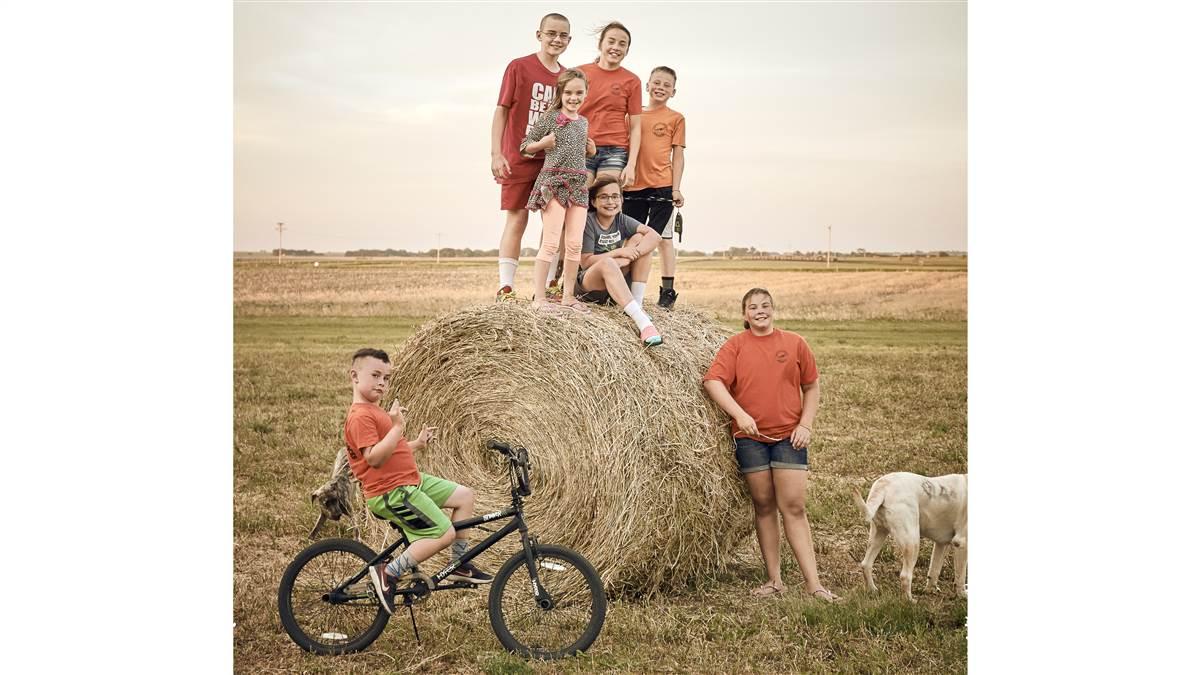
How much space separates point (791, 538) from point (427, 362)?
1702 millimetres

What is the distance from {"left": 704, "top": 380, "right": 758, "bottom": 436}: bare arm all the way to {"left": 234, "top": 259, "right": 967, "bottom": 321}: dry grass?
101 inches

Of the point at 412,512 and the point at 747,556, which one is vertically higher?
the point at 412,512

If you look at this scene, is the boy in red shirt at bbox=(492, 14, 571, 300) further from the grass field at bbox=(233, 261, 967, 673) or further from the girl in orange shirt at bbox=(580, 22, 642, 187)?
the grass field at bbox=(233, 261, 967, 673)

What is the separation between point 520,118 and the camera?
5.26m

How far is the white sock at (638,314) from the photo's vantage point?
4.88 m

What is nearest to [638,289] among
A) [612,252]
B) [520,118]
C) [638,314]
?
[612,252]

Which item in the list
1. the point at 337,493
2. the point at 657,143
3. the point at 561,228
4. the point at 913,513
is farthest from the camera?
the point at 657,143

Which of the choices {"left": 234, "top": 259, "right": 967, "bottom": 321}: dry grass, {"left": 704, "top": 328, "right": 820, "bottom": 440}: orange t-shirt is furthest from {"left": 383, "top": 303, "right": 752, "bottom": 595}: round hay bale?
{"left": 234, "top": 259, "right": 967, "bottom": 321}: dry grass

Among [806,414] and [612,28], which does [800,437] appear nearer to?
[806,414]

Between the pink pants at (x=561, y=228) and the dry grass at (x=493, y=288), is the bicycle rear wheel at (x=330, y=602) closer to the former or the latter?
the pink pants at (x=561, y=228)

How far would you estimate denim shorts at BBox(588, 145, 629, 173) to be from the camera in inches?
213

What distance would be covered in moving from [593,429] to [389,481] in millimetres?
854

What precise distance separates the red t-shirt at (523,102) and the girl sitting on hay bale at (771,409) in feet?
3.99

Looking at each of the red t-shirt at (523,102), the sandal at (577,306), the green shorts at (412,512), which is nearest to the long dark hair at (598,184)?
the red t-shirt at (523,102)
